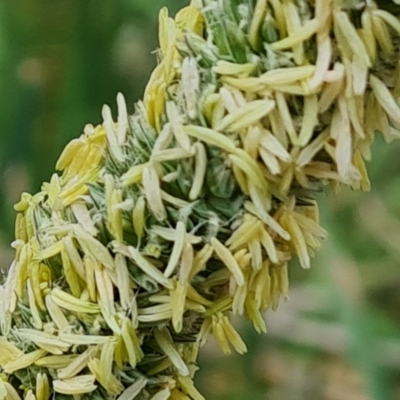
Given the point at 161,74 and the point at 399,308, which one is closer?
the point at 161,74

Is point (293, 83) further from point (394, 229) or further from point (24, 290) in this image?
point (394, 229)

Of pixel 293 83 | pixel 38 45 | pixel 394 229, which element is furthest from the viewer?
pixel 394 229

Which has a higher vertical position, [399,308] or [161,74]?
[161,74]

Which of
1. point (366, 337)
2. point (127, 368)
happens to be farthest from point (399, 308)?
point (127, 368)

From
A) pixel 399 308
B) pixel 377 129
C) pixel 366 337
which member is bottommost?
pixel 399 308

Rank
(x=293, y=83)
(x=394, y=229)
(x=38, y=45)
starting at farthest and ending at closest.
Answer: (x=394, y=229) → (x=38, y=45) → (x=293, y=83)

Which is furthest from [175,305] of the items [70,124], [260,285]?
[70,124]

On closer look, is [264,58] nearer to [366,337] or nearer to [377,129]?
[377,129]
